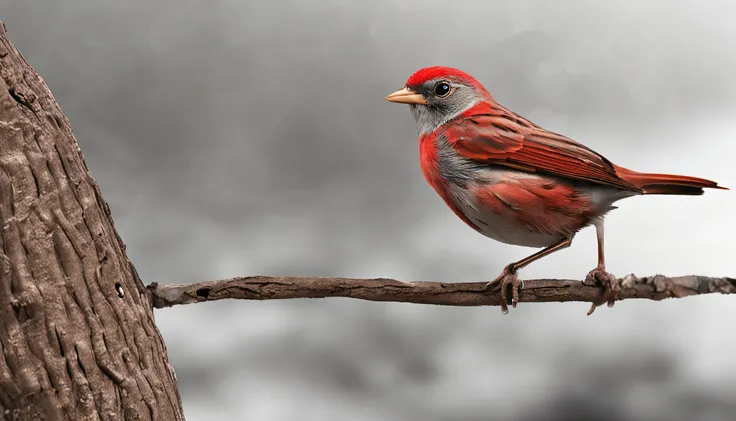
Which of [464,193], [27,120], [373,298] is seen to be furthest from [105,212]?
[464,193]

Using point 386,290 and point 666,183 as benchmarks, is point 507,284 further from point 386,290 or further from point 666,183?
point 666,183

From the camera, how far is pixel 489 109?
3828 mm

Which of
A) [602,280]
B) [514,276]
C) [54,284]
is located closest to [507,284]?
[514,276]

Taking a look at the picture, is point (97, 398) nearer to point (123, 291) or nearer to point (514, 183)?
point (123, 291)

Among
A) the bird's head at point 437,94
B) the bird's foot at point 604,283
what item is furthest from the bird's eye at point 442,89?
the bird's foot at point 604,283

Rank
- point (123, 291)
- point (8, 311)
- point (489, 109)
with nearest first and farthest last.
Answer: point (8, 311) → point (123, 291) → point (489, 109)

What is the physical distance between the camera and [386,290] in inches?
137

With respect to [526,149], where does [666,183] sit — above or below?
below

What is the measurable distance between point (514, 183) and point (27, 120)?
6.73ft

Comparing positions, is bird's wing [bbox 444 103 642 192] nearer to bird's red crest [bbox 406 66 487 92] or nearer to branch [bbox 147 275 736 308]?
bird's red crest [bbox 406 66 487 92]

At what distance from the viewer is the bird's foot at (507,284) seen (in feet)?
11.6

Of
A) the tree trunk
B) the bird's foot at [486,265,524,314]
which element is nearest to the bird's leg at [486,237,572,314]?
the bird's foot at [486,265,524,314]

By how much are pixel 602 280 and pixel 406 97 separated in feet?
4.09

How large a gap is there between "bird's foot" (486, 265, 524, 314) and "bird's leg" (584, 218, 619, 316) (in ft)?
1.07
